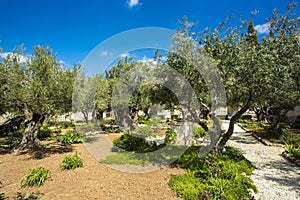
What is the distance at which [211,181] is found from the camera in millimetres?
5719

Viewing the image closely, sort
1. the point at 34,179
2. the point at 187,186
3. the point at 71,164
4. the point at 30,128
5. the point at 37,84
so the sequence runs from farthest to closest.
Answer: the point at 30,128, the point at 37,84, the point at 71,164, the point at 34,179, the point at 187,186

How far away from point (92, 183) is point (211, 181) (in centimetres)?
388

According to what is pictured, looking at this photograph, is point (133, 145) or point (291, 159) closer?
point (291, 159)

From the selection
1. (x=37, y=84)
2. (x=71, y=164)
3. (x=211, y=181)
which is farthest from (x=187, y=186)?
(x=37, y=84)

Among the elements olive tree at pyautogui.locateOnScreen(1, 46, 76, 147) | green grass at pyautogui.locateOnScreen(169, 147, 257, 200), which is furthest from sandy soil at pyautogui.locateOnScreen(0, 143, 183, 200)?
olive tree at pyautogui.locateOnScreen(1, 46, 76, 147)

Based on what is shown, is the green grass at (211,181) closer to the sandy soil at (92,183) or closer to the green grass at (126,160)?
the sandy soil at (92,183)

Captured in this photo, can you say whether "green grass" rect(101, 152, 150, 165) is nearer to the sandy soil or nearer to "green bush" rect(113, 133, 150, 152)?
the sandy soil

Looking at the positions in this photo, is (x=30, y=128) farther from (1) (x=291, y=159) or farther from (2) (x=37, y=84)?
(1) (x=291, y=159)

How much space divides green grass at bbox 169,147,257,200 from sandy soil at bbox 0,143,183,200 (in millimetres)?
442

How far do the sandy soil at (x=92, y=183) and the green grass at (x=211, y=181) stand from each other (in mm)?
442

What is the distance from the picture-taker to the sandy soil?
206 inches


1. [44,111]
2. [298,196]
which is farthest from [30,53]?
[298,196]

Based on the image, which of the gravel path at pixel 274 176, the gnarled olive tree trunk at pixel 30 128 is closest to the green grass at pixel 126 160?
the gravel path at pixel 274 176

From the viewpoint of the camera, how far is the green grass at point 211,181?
519cm
